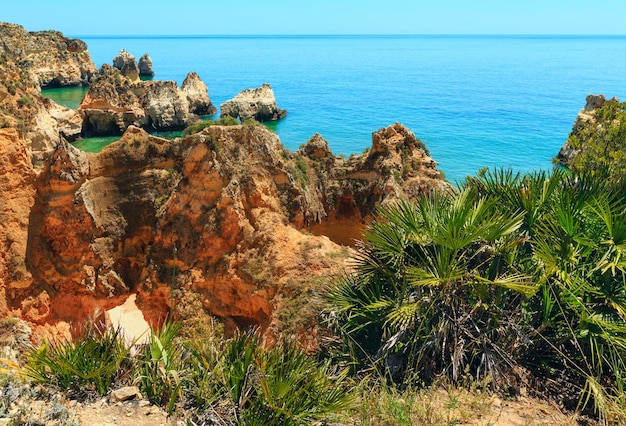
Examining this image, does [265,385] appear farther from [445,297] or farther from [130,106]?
[130,106]

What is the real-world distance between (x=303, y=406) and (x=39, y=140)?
1375 inches

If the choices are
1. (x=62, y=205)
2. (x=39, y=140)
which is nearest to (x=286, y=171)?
(x=62, y=205)

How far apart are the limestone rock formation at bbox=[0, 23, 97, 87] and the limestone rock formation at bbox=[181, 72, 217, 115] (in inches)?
1153

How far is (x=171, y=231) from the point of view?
52.2 ft

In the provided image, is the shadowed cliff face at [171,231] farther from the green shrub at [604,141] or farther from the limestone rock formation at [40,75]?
the limestone rock formation at [40,75]

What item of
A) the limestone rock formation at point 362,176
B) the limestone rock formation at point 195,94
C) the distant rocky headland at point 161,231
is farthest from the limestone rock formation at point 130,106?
the distant rocky headland at point 161,231

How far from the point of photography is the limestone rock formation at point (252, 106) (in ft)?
230

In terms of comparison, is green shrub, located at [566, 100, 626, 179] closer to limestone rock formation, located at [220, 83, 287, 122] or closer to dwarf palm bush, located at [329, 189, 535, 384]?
dwarf palm bush, located at [329, 189, 535, 384]

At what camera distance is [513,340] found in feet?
25.0

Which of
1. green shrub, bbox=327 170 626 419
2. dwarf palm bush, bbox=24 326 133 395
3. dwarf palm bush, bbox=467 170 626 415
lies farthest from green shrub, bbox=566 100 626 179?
dwarf palm bush, bbox=24 326 133 395

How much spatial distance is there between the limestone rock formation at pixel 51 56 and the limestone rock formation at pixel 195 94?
29.3 m

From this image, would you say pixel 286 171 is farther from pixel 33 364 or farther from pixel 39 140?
pixel 39 140

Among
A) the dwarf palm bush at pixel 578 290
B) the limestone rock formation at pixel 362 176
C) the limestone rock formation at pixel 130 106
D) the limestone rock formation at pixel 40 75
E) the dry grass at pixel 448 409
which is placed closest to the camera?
the dry grass at pixel 448 409

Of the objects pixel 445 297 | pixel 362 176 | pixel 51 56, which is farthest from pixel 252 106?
pixel 445 297
